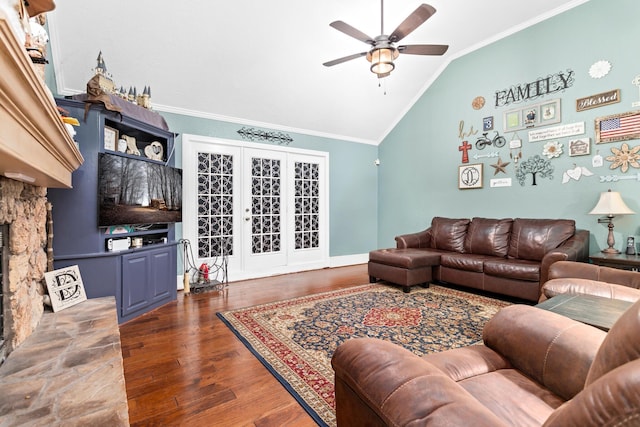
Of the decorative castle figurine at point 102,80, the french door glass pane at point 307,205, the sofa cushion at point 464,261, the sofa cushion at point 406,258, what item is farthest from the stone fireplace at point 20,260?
the sofa cushion at point 464,261

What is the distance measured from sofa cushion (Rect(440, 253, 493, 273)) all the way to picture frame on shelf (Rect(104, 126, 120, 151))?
4026 millimetres

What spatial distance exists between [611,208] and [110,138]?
5.09 meters

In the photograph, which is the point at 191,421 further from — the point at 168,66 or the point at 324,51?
the point at 324,51

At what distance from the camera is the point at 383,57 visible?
2.83 meters

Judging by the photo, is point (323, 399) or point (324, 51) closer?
point (323, 399)

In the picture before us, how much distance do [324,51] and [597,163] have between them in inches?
142

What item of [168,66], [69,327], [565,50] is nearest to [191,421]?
[69,327]

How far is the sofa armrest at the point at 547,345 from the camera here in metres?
1.06

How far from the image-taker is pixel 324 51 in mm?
4090

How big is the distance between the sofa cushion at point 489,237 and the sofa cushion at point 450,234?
0.30 ft

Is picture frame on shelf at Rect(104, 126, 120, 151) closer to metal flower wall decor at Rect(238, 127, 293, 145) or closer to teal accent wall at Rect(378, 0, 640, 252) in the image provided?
metal flower wall decor at Rect(238, 127, 293, 145)

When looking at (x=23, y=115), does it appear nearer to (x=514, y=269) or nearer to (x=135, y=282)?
(x=135, y=282)

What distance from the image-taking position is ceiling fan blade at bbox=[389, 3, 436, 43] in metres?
2.33

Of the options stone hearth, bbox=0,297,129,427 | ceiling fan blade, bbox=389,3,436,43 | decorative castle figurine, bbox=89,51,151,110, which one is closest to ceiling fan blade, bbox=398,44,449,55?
ceiling fan blade, bbox=389,3,436,43
